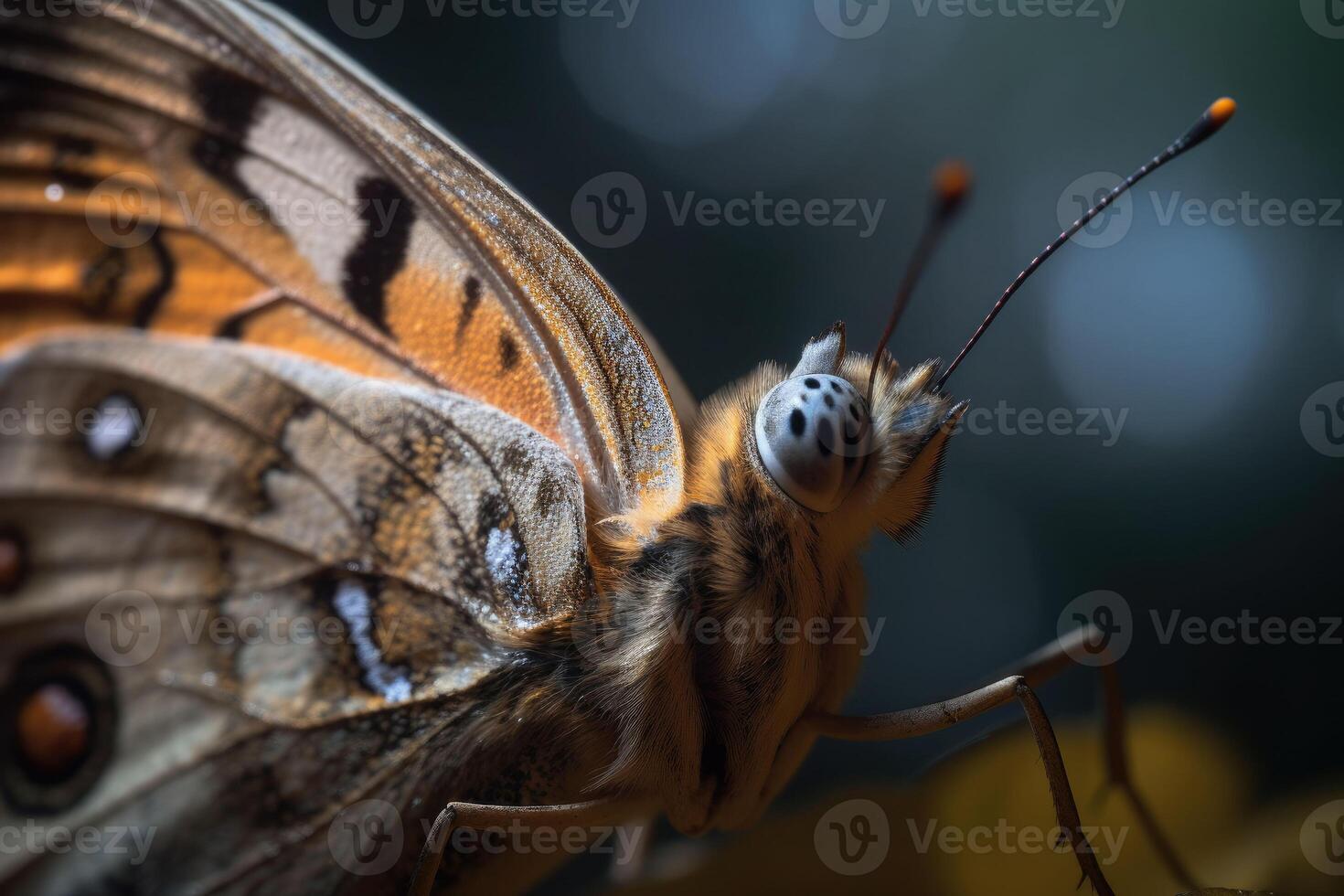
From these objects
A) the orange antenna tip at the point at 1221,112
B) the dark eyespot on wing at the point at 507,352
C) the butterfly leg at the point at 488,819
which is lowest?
the butterfly leg at the point at 488,819

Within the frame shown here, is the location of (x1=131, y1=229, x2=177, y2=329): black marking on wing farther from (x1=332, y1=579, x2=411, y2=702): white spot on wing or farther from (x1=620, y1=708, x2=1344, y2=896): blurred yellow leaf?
(x1=620, y1=708, x2=1344, y2=896): blurred yellow leaf

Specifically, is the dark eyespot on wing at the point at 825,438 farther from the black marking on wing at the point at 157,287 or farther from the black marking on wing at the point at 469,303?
the black marking on wing at the point at 157,287

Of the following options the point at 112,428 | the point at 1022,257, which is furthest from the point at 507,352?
the point at 1022,257

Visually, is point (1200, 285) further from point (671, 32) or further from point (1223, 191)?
point (671, 32)

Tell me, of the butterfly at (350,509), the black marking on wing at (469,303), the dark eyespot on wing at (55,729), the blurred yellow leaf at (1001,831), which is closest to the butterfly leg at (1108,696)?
the blurred yellow leaf at (1001,831)

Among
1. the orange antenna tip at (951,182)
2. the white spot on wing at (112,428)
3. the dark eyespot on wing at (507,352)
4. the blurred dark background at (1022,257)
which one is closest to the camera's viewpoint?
the orange antenna tip at (951,182)

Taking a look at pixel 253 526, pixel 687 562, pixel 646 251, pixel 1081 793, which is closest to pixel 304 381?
pixel 253 526

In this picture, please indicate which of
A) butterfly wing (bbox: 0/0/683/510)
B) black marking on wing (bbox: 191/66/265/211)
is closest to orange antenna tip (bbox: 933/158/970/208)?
butterfly wing (bbox: 0/0/683/510)

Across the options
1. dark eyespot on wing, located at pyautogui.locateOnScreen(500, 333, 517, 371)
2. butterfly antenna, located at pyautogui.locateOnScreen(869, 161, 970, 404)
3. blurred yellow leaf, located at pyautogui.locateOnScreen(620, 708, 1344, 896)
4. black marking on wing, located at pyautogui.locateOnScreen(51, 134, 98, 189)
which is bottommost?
blurred yellow leaf, located at pyautogui.locateOnScreen(620, 708, 1344, 896)
